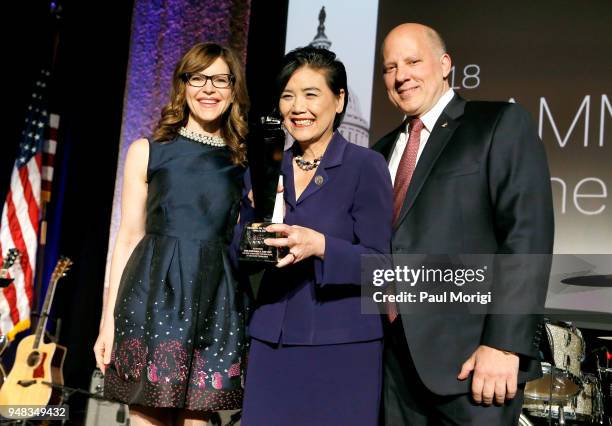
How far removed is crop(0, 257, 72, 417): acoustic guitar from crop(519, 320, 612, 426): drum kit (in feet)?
10.1

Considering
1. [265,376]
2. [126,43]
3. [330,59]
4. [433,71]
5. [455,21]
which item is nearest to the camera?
[265,376]

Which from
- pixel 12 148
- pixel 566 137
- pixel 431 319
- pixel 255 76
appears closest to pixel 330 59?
pixel 431 319

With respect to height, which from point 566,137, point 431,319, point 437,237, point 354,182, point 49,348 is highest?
point 566,137

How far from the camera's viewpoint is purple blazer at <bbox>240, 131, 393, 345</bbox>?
1509mm

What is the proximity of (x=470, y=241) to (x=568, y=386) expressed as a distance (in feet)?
8.38

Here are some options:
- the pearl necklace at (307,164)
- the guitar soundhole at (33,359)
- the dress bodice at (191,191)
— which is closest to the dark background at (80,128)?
the guitar soundhole at (33,359)

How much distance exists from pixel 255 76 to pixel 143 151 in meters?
2.33

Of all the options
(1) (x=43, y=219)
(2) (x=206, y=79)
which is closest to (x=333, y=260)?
(2) (x=206, y=79)

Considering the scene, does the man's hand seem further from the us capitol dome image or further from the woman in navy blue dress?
the us capitol dome image

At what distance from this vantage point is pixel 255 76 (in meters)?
4.12

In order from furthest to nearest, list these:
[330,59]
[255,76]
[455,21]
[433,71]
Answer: [255,76], [455,21], [433,71], [330,59]

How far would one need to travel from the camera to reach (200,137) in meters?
1.96

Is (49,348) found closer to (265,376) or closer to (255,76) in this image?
(255,76)

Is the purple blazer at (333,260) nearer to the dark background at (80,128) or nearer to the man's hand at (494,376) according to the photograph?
the man's hand at (494,376)
